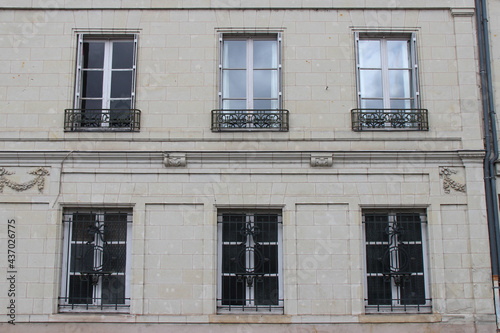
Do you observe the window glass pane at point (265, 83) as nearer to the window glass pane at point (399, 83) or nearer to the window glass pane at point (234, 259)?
the window glass pane at point (399, 83)

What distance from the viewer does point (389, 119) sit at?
29.5 ft

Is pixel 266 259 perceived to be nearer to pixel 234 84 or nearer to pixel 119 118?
pixel 234 84

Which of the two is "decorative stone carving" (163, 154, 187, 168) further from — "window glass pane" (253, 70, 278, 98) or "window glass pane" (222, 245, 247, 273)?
"window glass pane" (253, 70, 278, 98)

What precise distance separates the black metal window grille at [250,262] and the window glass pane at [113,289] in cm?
155

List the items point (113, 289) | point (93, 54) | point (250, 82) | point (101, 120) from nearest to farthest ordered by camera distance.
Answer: point (113, 289)
point (101, 120)
point (250, 82)
point (93, 54)

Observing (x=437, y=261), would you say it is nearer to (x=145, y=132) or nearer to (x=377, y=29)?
(x=377, y=29)

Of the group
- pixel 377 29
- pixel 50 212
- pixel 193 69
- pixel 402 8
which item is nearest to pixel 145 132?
pixel 193 69

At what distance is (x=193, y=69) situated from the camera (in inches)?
357

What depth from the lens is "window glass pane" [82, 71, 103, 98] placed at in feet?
30.2

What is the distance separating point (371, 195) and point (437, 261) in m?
1.44

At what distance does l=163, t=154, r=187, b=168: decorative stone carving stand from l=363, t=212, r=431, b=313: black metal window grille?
3093mm

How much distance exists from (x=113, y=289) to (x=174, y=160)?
2.27 m

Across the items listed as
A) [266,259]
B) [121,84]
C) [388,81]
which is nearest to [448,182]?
[388,81]

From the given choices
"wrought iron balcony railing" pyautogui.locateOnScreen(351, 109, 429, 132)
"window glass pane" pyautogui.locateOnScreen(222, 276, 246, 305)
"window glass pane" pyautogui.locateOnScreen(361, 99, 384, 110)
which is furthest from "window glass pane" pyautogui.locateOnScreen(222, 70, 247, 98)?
"window glass pane" pyautogui.locateOnScreen(222, 276, 246, 305)
